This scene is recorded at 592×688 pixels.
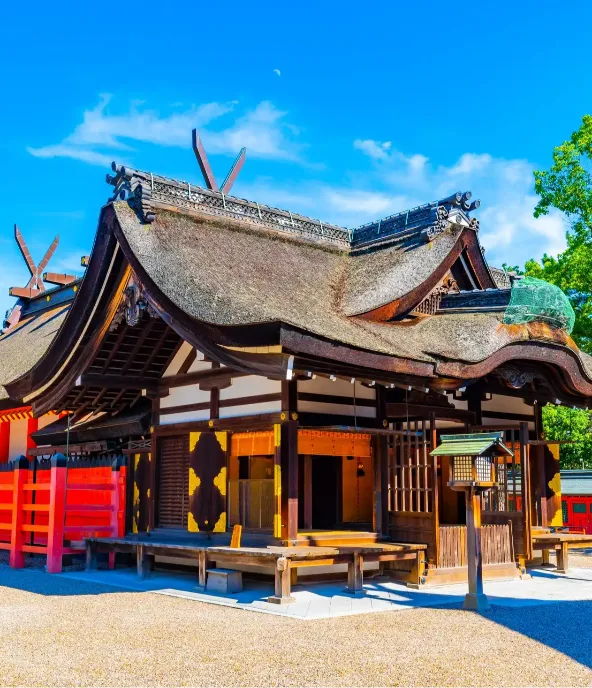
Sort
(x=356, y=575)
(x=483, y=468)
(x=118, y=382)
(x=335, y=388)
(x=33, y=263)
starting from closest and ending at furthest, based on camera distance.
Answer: (x=483, y=468), (x=356, y=575), (x=335, y=388), (x=118, y=382), (x=33, y=263)

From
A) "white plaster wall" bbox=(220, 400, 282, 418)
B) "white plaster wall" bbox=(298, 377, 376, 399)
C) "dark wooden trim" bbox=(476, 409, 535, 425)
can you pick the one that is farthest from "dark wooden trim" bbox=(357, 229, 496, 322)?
"dark wooden trim" bbox=(476, 409, 535, 425)

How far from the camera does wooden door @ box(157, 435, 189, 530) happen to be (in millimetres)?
13578

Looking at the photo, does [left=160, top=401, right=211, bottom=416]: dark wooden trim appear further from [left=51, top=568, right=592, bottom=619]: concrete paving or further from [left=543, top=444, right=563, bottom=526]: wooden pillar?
[left=543, top=444, right=563, bottom=526]: wooden pillar

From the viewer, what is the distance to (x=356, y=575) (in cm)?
1094

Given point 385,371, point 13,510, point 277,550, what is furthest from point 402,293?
point 13,510

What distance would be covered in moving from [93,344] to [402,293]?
5153mm

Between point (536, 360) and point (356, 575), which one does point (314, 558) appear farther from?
point (536, 360)

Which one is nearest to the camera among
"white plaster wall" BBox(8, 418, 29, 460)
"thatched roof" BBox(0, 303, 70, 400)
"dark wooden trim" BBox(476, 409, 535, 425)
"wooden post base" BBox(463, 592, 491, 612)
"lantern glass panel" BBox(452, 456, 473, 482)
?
"wooden post base" BBox(463, 592, 491, 612)

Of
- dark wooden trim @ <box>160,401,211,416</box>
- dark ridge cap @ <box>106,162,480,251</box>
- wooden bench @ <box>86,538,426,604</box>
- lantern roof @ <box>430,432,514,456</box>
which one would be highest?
dark ridge cap @ <box>106,162,480,251</box>

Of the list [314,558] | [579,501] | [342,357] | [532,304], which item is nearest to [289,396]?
[342,357]

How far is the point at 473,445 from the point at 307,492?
11.9 ft

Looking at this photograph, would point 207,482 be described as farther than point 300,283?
No

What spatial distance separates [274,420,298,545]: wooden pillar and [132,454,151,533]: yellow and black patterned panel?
12.7 feet

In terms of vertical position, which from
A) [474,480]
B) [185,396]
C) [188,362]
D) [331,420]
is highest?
[188,362]
